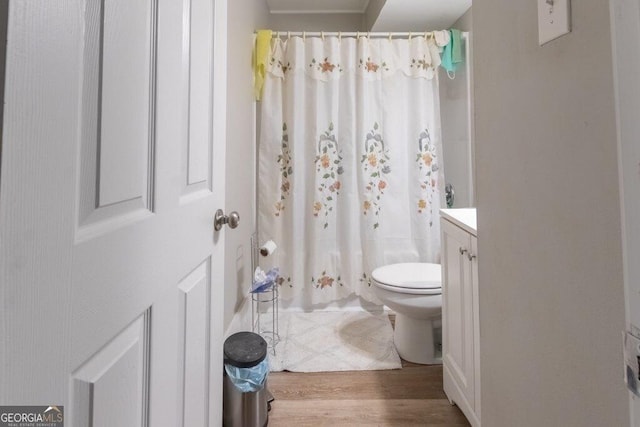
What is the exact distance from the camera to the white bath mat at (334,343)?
169cm

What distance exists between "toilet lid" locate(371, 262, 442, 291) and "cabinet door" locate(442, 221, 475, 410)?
0.20 metres

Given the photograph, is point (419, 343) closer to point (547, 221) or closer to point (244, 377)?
point (244, 377)

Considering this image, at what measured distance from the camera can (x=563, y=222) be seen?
0.50 meters

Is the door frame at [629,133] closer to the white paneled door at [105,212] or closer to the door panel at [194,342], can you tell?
the white paneled door at [105,212]

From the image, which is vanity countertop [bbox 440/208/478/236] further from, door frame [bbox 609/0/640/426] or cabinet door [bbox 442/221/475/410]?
door frame [bbox 609/0/640/426]

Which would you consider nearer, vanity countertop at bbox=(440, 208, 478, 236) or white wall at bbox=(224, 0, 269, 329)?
vanity countertop at bbox=(440, 208, 478, 236)

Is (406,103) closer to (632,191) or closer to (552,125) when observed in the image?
(552,125)

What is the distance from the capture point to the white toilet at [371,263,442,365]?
161cm

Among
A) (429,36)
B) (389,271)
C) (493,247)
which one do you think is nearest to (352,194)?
(389,271)

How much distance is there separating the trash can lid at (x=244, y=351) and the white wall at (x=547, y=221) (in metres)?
0.79

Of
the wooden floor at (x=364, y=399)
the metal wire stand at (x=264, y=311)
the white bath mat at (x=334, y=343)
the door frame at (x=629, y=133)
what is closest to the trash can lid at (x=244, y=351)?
the wooden floor at (x=364, y=399)

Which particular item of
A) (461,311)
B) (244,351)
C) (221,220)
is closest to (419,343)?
(461,311)

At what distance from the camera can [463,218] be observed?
132 cm

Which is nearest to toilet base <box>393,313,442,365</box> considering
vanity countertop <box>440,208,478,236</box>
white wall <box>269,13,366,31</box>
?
vanity countertop <box>440,208,478,236</box>
